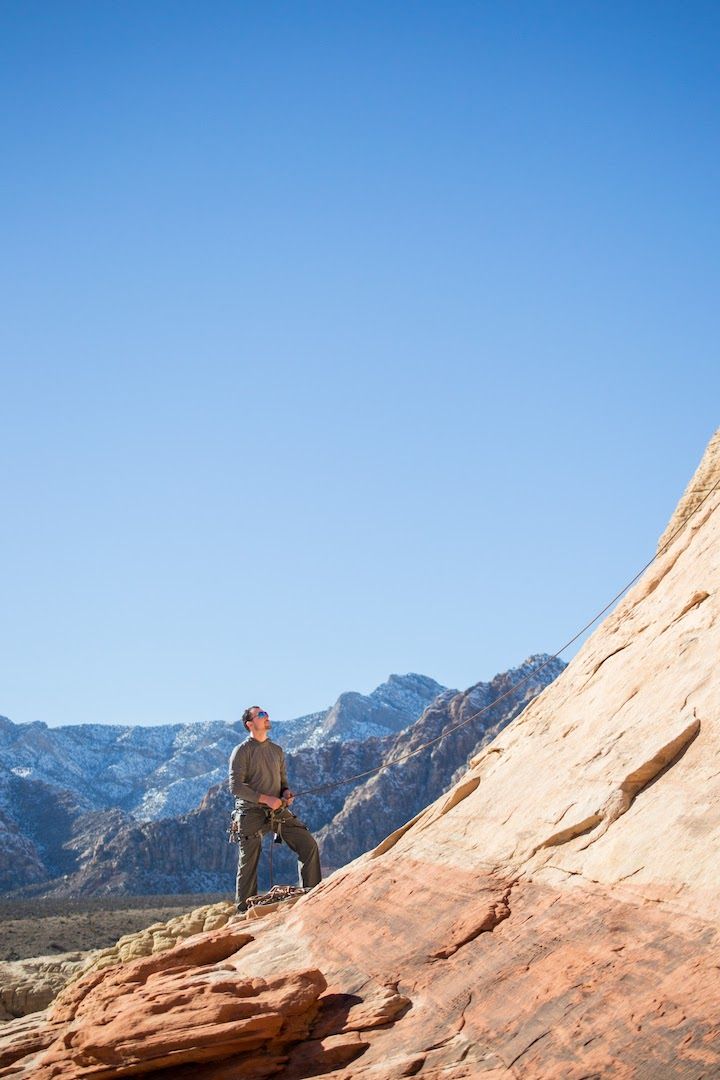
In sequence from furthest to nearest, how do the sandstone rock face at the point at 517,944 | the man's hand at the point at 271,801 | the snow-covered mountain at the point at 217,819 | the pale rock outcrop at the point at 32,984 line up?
the snow-covered mountain at the point at 217,819 → the pale rock outcrop at the point at 32,984 → the man's hand at the point at 271,801 → the sandstone rock face at the point at 517,944

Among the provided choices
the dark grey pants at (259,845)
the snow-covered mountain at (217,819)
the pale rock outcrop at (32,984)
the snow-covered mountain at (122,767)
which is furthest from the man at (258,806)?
the snow-covered mountain at (122,767)

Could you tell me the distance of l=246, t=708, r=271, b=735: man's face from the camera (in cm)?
1205

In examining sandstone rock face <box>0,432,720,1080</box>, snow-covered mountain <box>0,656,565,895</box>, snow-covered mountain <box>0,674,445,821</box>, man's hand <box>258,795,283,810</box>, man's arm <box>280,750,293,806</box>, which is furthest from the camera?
snow-covered mountain <box>0,674,445,821</box>

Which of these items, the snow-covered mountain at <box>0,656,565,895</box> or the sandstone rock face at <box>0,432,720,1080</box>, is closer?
the sandstone rock face at <box>0,432,720,1080</box>

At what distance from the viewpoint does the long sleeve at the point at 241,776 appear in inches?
468

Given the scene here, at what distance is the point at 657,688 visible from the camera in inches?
313

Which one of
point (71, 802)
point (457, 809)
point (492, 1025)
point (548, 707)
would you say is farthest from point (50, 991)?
point (71, 802)

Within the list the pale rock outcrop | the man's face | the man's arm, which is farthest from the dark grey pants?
the pale rock outcrop

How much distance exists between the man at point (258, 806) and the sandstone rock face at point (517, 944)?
219cm

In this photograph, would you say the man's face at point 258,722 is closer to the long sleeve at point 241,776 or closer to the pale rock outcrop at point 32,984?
the long sleeve at point 241,776

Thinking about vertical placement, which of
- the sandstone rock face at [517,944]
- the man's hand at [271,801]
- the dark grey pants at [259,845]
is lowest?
the sandstone rock face at [517,944]

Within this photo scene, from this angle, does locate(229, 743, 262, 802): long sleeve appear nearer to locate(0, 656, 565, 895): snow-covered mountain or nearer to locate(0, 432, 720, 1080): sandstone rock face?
locate(0, 432, 720, 1080): sandstone rock face

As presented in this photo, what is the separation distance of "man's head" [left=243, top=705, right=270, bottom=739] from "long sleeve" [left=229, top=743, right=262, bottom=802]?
0.24 metres

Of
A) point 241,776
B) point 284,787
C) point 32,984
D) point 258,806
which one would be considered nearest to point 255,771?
point 241,776
